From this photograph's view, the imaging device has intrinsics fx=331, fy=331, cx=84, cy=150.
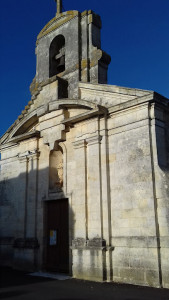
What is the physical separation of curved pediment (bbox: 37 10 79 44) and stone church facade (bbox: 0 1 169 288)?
0.15ft

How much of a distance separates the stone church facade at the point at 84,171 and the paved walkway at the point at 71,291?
0.50m

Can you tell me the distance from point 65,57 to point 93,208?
606 cm

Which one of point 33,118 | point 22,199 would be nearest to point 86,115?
point 33,118

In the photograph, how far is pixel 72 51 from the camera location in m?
12.2

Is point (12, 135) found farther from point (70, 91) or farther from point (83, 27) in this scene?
point (83, 27)

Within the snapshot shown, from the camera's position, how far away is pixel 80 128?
34.5ft

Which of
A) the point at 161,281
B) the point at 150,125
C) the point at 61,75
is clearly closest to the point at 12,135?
the point at 61,75

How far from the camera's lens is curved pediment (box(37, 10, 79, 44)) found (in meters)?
12.6

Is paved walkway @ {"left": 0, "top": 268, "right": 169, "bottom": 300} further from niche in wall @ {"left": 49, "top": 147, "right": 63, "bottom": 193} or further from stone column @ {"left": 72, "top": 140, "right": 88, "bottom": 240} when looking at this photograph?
niche in wall @ {"left": 49, "top": 147, "right": 63, "bottom": 193}

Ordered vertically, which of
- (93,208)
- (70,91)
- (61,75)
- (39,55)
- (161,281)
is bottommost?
(161,281)

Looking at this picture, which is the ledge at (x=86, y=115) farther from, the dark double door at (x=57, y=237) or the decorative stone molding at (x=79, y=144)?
the dark double door at (x=57, y=237)

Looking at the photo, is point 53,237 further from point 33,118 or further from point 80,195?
point 33,118

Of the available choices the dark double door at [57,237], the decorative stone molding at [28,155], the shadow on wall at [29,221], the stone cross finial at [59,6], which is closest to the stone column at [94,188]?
the shadow on wall at [29,221]

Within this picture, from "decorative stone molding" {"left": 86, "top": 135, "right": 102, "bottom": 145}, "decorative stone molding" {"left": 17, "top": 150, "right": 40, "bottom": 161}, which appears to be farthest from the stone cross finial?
"decorative stone molding" {"left": 86, "top": 135, "right": 102, "bottom": 145}
